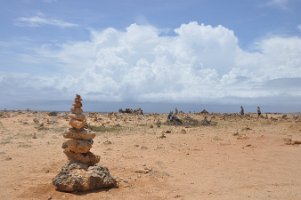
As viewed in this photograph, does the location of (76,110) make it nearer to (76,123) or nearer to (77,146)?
(76,123)

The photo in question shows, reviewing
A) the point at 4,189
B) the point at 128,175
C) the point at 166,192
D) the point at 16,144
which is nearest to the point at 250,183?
the point at 166,192

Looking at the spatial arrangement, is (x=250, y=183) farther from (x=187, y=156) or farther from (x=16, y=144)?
(x=16, y=144)

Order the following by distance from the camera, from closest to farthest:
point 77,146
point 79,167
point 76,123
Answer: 1. point 79,167
2. point 77,146
3. point 76,123

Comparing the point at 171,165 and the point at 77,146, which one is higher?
the point at 77,146

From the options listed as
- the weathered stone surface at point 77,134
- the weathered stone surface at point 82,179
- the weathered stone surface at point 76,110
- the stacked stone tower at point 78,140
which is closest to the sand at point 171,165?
the weathered stone surface at point 82,179

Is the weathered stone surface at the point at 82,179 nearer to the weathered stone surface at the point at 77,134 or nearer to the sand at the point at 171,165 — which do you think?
the sand at the point at 171,165

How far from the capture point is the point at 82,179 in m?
14.1

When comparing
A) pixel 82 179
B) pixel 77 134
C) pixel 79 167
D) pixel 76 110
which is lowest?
pixel 82 179

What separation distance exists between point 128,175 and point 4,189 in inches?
168

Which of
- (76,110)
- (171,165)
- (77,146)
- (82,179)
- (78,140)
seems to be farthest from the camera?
(171,165)

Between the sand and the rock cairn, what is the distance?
30 cm

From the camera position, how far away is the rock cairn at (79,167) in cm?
1407

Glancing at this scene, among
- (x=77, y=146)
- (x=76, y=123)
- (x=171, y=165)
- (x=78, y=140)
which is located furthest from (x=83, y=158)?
(x=171, y=165)

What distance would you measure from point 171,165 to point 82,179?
5.15 m
